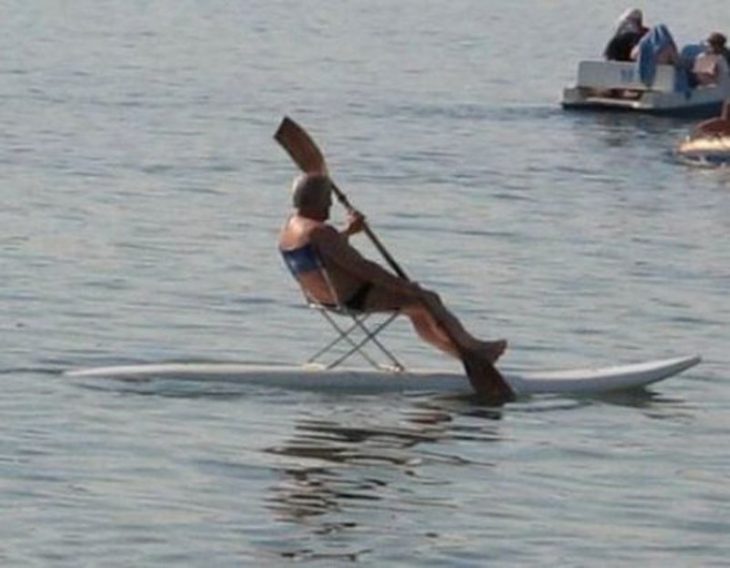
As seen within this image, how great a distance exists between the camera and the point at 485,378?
59.1 ft

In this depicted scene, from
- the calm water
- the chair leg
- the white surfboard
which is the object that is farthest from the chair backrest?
the white surfboard

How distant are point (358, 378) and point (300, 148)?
1285 mm

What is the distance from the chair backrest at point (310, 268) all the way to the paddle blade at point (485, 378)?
31.1 inches

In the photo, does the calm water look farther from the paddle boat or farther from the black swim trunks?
the black swim trunks

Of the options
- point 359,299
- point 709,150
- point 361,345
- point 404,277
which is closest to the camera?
point 359,299

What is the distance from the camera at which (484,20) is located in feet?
235

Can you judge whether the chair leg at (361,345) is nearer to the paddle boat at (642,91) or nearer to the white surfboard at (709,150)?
the white surfboard at (709,150)

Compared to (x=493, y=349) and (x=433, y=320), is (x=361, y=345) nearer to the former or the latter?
(x=433, y=320)

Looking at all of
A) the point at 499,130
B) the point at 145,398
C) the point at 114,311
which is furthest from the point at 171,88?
the point at 145,398

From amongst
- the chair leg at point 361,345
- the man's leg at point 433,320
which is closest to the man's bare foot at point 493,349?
the man's leg at point 433,320

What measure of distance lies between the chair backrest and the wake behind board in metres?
0.47

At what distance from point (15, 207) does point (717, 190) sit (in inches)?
288

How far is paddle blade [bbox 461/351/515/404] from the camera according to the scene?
58.9 ft

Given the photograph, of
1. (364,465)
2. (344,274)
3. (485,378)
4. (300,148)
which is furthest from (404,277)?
(364,465)
